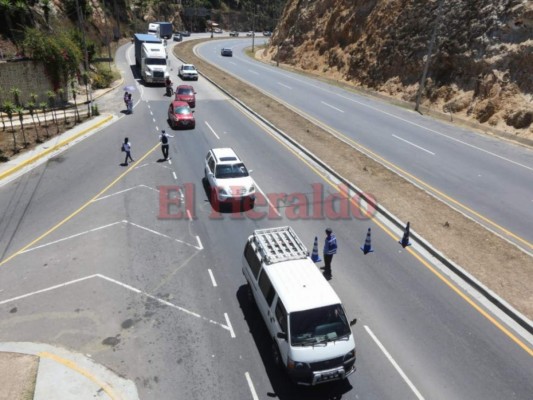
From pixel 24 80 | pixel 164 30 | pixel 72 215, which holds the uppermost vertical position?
pixel 164 30

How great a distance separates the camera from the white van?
890cm

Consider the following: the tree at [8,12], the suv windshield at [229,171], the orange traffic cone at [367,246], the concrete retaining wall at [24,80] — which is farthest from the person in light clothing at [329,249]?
the tree at [8,12]

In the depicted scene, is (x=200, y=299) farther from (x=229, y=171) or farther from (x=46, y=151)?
(x=46, y=151)

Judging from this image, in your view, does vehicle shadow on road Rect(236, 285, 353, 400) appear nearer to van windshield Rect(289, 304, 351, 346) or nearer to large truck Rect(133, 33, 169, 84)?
van windshield Rect(289, 304, 351, 346)

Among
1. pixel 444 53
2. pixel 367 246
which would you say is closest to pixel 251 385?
pixel 367 246

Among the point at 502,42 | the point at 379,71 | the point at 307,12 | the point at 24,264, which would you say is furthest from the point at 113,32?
the point at 24,264

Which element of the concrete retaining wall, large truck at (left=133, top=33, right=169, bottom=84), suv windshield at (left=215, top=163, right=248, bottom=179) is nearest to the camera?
suv windshield at (left=215, top=163, right=248, bottom=179)

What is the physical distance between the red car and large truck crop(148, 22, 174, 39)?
208 feet

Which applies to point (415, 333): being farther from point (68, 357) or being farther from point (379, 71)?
point (379, 71)

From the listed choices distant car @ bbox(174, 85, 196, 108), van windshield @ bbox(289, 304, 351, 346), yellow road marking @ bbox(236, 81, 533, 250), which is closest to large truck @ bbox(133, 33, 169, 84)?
distant car @ bbox(174, 85, 196, 108)

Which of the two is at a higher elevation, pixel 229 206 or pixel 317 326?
pixel 317 326

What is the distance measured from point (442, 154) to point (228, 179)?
15.0 meters

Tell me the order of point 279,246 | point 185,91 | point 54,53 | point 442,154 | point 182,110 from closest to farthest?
point 279,246, point 442,154, point 182,110, point 54,53, point 185,91

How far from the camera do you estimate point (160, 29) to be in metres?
89.5
